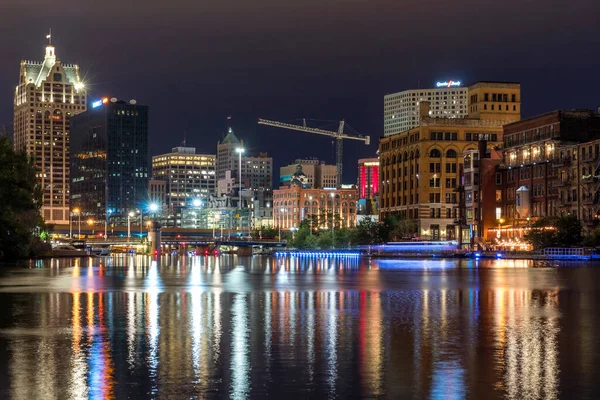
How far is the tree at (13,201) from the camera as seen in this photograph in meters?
130

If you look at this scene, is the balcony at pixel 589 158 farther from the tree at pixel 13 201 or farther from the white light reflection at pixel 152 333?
the white light reflection at pixel 152 333

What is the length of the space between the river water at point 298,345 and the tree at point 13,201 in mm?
68006

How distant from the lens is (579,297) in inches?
2489

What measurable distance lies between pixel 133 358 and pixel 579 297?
38.3 m

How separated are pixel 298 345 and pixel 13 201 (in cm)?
10249

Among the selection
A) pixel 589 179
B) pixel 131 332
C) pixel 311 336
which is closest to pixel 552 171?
pixel 589 179

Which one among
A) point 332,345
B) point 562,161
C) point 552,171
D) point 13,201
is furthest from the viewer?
point 552,171

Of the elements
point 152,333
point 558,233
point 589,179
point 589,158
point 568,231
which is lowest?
point 152,333

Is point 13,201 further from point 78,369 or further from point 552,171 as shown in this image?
point 78,369

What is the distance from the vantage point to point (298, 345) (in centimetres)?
3691

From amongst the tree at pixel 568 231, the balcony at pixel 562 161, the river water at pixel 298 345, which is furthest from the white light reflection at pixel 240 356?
the balcony at pixel 562 161

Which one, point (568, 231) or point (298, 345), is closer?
point (298, 345)

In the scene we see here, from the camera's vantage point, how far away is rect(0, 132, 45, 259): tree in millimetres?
130250

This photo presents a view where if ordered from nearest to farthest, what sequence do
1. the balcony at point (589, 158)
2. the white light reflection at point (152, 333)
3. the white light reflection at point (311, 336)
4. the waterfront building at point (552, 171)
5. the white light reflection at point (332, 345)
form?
the white light reflection at point (332, 345) → the white light reflection at point (152, 333) → the white light reflection at point (311, 336) → the balcony at point (589, 158) → the waterfront building at point (552, 171)
